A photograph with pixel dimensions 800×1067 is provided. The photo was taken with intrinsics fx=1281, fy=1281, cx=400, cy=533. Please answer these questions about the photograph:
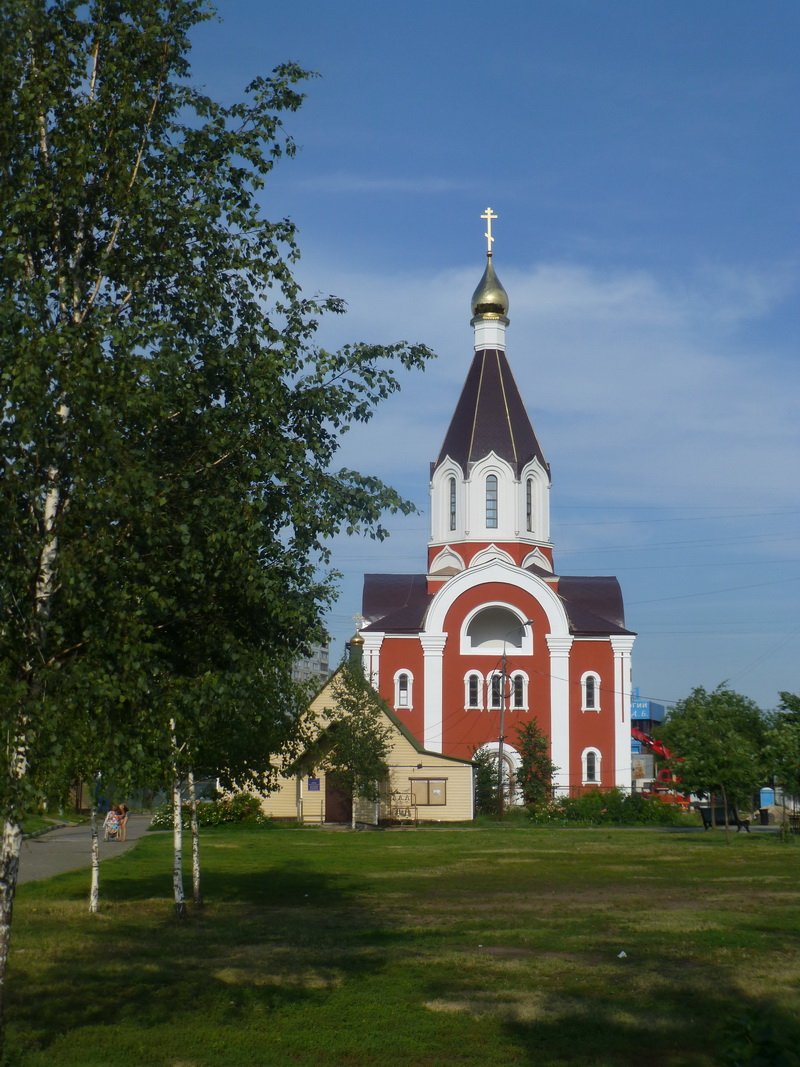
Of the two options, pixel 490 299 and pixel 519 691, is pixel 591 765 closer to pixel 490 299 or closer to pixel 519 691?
pixel 519 691

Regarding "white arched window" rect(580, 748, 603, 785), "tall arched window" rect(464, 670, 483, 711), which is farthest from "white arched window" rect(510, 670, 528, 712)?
"white arched window" rect(580, 748, 603, 785)

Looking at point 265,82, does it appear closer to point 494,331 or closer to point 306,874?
point 306,874

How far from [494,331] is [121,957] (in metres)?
47.3

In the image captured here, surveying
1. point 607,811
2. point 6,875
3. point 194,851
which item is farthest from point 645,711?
point 6,875

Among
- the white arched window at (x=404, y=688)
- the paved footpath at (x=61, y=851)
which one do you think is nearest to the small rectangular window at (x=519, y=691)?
the white arched window at (x=404, y=688)

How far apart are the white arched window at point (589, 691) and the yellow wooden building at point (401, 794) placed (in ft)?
27.0

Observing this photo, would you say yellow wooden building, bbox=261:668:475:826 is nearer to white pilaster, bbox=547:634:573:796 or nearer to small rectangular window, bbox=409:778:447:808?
small rectangular window, bbox=409:778:447:808

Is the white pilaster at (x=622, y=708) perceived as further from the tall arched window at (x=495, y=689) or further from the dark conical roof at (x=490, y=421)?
the dark conical roof at (x=490, y=421)

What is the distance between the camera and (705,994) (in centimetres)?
1186

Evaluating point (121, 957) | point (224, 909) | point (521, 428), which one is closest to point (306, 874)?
point (224, 909)

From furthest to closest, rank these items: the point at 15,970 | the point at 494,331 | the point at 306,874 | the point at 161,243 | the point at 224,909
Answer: the point at 494,331
the point at 306,874
the point at 224,909
the point at 15,970
the point at 161,243

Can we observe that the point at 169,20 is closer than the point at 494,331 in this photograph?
Yes

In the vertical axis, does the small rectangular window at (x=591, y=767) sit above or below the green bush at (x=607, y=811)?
above

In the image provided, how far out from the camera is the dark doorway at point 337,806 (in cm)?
4762
